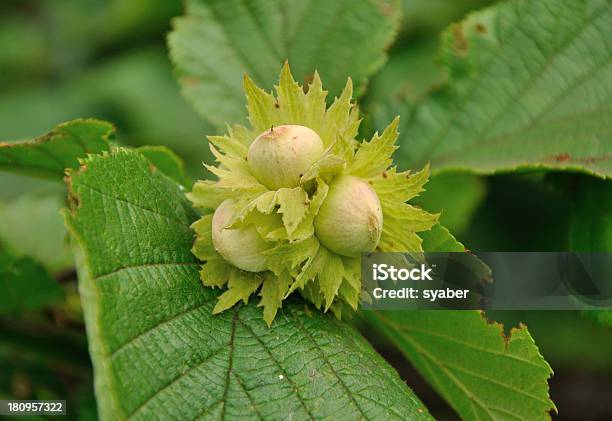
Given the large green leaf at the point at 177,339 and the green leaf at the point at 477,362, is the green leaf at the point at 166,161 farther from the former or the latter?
the green leaf at the point at 477,362

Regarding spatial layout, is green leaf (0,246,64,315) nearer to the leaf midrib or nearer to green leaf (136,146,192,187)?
green leaf (136,146,192,187)

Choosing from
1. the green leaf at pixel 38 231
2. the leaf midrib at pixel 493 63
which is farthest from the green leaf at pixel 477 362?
the green leaf at pixel 38 231

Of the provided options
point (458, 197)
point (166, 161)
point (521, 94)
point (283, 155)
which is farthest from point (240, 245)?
point (458, 197)

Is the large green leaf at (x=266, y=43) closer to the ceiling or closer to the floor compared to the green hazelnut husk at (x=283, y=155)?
closer to the ceiling

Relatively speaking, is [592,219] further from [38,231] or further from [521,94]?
[38,231]

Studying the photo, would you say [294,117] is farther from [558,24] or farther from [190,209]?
[558,24]

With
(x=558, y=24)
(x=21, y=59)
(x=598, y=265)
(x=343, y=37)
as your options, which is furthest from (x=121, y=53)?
(x=598, y=265)
